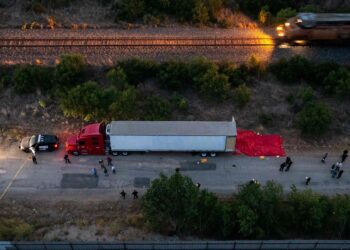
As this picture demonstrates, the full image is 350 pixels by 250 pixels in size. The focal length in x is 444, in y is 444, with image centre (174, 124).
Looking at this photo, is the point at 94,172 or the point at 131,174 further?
the point at 131,174

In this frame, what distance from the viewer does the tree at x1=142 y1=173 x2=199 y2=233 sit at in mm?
26469

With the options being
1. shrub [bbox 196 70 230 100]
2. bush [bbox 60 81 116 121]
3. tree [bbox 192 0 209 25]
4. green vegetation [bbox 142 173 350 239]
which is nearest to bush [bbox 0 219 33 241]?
green vegetation [bbox 142 173 350 239]

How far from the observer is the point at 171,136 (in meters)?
32.1

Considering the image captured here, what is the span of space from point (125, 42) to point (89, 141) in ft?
38.4

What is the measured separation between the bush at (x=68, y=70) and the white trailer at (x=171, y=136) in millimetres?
6476

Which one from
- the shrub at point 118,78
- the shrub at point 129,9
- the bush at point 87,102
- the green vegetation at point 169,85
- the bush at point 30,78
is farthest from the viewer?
the shrub at point 129,9

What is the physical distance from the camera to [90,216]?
29438mm

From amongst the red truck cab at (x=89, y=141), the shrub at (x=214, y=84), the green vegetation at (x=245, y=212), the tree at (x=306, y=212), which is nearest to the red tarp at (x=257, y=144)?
the shrub at (x=214, y=84)

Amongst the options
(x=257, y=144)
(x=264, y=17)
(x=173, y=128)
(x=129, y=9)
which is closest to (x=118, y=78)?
(x=173, y=128)

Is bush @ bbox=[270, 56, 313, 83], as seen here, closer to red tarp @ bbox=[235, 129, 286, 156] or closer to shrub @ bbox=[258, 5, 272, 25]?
red tarp @ bbox=[235, 129, 286, 156]

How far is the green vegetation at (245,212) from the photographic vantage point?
2669 centimetres

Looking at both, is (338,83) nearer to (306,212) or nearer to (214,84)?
(214,84)

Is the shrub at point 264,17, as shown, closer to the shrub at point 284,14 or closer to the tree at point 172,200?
the shrub at point 284,14

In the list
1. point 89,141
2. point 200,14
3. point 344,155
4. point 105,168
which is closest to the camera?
point 105,168
